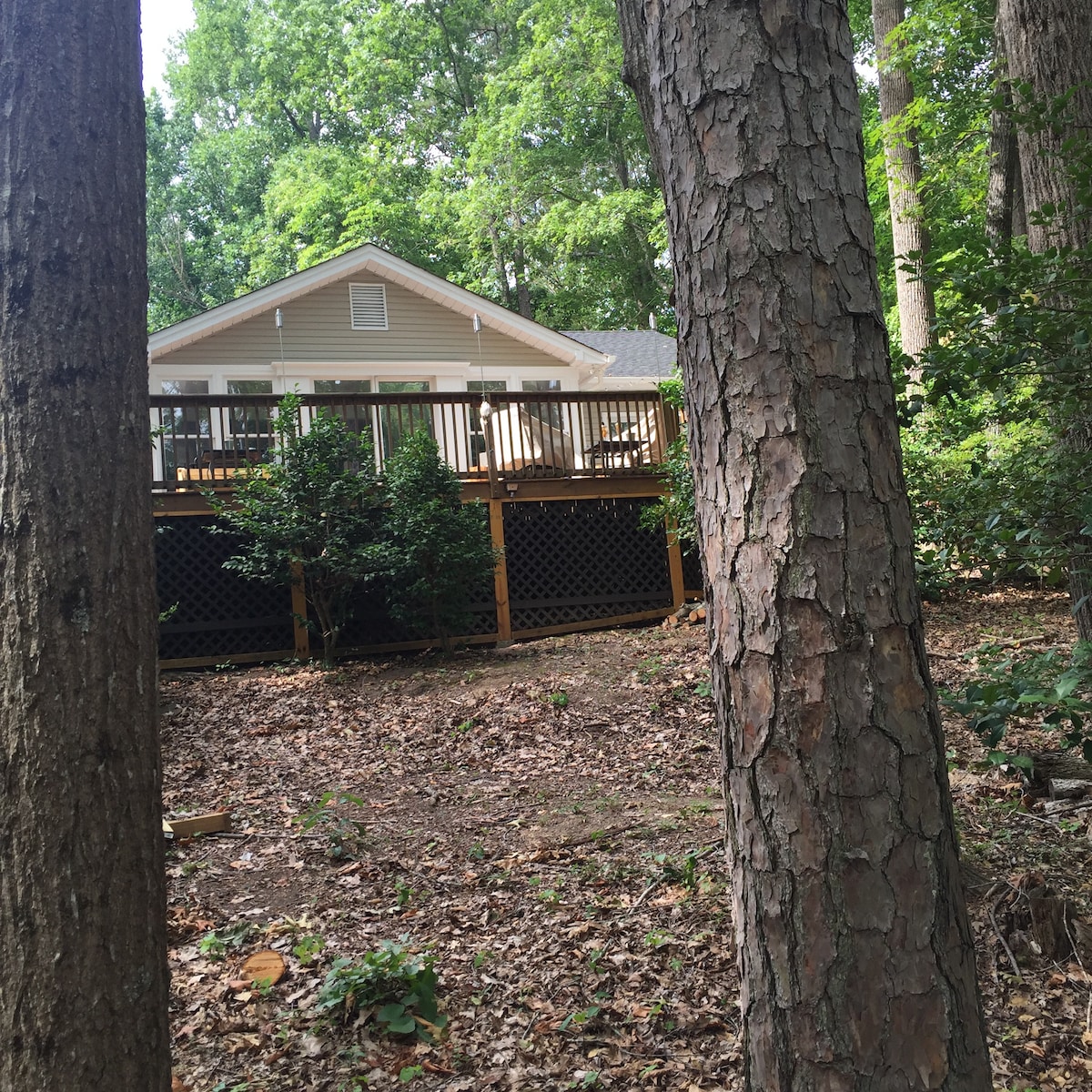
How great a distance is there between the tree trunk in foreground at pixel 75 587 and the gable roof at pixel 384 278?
1326 cm

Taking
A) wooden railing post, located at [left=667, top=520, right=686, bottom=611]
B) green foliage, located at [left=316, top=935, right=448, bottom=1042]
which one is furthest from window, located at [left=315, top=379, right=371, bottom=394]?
green foliage, located at [left=316, top=935, right=448, bottom=1042]

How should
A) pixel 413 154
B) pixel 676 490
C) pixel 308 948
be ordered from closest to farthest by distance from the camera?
pixel 308 948 → pixel 676 490 → pixel 413 154

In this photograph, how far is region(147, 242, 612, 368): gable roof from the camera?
1494 cm

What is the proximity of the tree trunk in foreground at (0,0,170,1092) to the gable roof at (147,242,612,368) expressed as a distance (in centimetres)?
1326

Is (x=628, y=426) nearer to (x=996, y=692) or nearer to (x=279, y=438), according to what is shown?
(x=279, y=438)

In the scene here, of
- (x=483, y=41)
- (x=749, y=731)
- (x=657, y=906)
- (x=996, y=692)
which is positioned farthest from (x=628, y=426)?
(x=483, y=41)

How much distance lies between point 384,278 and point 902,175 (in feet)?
27.2

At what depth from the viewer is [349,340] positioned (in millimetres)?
16125

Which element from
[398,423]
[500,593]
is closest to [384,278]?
[398,423]

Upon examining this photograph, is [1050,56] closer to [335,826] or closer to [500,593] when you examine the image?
[335,826]

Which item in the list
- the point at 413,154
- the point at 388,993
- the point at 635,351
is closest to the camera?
the point at 388,993

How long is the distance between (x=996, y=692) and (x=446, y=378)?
48.6 ft

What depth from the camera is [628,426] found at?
485 inches

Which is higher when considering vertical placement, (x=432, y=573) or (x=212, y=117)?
(x=212, y=117)
